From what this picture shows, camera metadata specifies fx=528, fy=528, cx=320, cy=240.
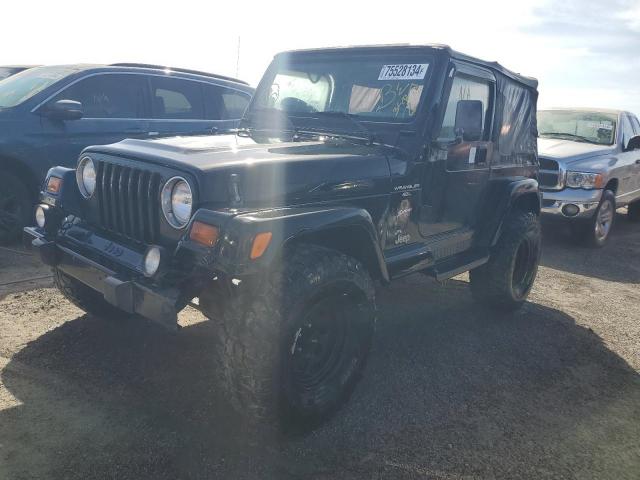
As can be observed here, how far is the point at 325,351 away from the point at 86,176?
5.78 ft

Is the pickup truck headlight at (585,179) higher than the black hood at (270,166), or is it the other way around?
the black hood at (270,166)

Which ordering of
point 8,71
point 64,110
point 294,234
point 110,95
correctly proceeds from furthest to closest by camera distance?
1. point 8,71
2. point 110,95
3. point 64,110
4. point 294,234

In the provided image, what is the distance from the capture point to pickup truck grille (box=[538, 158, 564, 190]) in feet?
23.6

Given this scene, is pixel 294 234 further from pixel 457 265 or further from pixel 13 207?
pixel 13 207

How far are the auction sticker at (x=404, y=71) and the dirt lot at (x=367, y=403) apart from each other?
188 centimetres

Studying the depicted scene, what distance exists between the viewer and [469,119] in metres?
3.45

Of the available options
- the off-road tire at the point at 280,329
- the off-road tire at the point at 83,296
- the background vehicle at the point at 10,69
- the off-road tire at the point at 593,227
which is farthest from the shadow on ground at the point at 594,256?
the background vehicle at the point at 10,69

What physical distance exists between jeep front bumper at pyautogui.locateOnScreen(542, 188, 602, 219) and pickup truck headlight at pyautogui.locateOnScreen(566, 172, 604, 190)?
73mm

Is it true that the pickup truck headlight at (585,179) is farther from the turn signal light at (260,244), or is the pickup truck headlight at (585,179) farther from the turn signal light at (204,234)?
the turn signal light at (204,234)

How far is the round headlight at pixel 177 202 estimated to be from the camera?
8.30ft

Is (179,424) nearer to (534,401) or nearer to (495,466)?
(495,466)

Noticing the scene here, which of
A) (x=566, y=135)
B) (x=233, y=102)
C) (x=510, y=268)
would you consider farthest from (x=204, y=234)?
(x=566, y=135)

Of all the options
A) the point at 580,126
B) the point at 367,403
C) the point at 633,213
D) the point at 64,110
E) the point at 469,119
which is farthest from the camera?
the point at 633,213

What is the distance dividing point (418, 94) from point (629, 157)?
6.29 metres
